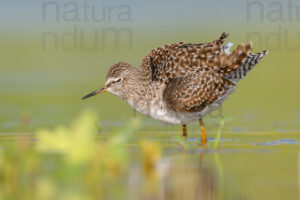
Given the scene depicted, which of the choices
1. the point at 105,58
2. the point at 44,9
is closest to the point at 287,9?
the point at 105,58

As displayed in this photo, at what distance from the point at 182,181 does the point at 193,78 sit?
3.98m

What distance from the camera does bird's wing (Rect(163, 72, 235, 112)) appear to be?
12.0m

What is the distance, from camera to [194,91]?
474 inches

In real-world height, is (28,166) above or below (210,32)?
below

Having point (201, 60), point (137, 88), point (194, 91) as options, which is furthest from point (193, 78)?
point (137, 88)

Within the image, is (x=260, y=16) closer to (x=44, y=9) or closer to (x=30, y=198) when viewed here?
(x=44, y=9)

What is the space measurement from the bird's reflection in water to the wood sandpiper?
2.30 metres

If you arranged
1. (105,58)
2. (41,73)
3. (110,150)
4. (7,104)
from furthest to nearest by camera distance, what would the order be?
1. (105,58)
2. (41,73)
3. (7,104)
4. (110,150)

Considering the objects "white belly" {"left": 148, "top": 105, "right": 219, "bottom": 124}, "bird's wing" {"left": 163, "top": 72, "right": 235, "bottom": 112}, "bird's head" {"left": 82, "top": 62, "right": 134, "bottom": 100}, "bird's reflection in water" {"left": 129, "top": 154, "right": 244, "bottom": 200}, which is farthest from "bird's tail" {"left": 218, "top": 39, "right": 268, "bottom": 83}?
"bird's reflection in water" {"left": 129, "top": 154, "right": 244, "bottom": 200}

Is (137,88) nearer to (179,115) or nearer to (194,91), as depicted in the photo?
(179,115)

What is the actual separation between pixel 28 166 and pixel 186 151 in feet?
8.89

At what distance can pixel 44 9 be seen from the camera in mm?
27922

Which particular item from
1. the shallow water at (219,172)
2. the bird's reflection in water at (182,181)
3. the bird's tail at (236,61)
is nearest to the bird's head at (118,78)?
the shallow water at (219,172)

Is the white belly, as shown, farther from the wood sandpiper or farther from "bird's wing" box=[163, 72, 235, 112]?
"bird's wing" box=[163, 72, 235, 112]
